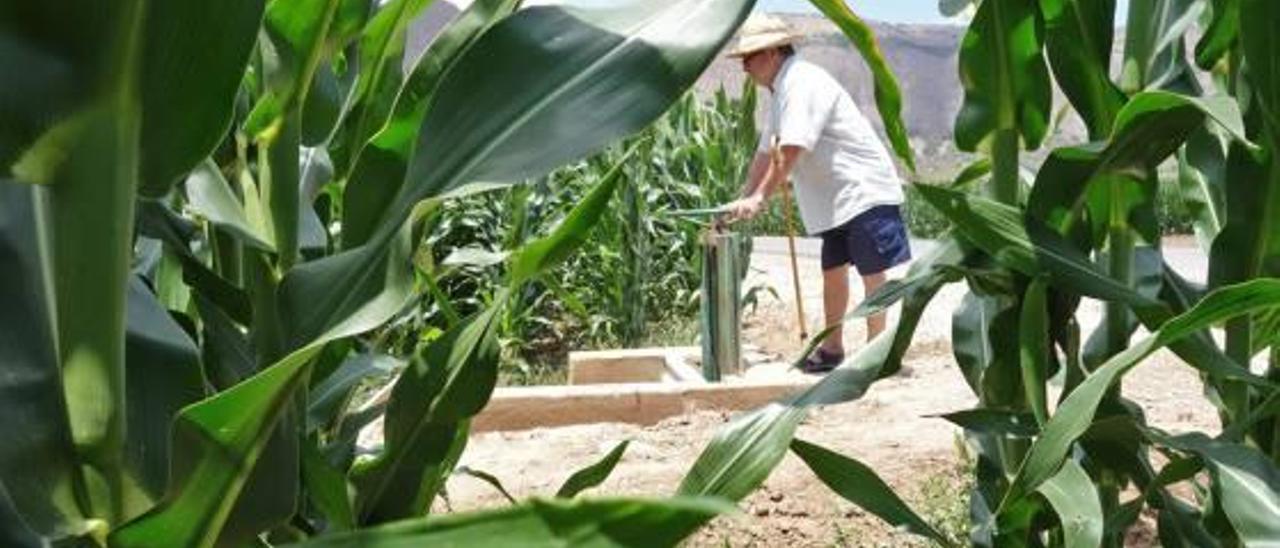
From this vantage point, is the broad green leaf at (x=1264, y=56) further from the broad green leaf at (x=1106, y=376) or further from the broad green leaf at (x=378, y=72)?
the broad green leaf at (x=378, y=72)

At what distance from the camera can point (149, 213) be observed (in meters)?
0.94

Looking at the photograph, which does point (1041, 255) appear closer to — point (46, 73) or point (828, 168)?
point (46, 73)

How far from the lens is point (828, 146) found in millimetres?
4621

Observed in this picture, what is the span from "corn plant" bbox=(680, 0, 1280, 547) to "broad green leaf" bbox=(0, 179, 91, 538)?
1.73 feet

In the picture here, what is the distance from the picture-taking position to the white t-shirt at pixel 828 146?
4.50m

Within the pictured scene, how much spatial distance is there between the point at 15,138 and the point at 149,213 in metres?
0.45

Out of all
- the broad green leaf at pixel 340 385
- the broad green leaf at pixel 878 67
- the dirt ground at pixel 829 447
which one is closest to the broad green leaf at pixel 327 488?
the broad green leaf at pixel 340 385

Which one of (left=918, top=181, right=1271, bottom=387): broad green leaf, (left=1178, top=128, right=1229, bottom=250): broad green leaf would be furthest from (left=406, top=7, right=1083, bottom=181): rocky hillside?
(left=918, top=181, right=1271, bottom=387): broad green leaf

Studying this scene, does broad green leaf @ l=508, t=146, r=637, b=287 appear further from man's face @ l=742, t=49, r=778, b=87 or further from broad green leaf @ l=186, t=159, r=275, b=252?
man's face @ l=742, t=49, r=778, b=87

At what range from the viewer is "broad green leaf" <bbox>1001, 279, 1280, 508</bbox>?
931mm

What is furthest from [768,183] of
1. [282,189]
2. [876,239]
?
[282,189]

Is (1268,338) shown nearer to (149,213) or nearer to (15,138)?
(149,213)

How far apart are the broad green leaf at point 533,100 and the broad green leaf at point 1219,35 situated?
0.72 meters

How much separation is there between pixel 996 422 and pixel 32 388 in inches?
34.0
